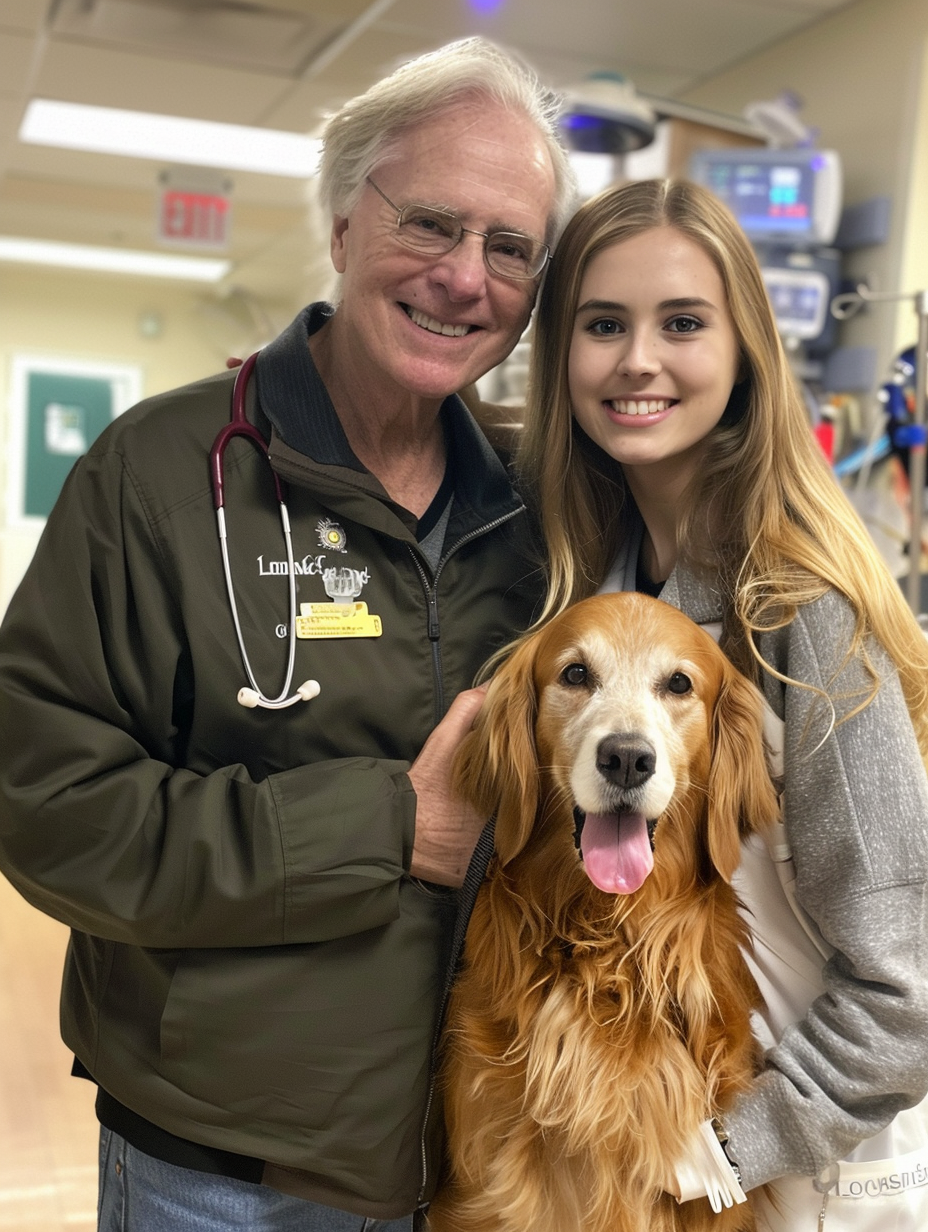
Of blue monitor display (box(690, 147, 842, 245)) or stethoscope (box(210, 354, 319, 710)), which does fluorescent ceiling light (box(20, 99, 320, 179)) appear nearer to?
blue monitor display (box(690, 147, 842, 245))

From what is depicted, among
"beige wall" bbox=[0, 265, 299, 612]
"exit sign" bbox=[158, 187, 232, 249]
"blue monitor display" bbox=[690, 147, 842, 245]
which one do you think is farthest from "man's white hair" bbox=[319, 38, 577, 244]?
"beige wall" bbox=[0, 265, 299, 612]

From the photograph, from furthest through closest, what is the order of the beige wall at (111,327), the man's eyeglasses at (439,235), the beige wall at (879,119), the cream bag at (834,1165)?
the beige wall at (111,327)
the beige wall at (879,119)
the man's eyeglasses at (439,235)
the cream bag at (834,1165)

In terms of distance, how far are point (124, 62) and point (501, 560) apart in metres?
5.27

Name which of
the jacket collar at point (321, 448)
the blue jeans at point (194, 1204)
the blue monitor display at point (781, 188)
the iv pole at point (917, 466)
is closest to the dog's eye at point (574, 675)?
the jacket collar at point (321, 448)

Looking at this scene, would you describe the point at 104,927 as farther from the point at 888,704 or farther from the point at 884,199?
the point at 884,199

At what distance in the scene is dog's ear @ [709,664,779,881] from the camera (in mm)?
1510

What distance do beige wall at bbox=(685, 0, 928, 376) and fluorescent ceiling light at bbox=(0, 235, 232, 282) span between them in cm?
650

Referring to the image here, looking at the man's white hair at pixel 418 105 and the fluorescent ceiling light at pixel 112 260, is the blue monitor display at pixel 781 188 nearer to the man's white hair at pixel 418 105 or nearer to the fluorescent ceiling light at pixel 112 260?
the man's white hair at pixel 418 105

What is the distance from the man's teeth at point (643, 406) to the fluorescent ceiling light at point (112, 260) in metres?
9.87

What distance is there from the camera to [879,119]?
5.27m

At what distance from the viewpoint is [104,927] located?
4.46 ft

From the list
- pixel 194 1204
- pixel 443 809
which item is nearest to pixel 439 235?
pixel 443 809

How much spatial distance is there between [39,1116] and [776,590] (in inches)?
123

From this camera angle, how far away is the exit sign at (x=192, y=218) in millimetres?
8094
